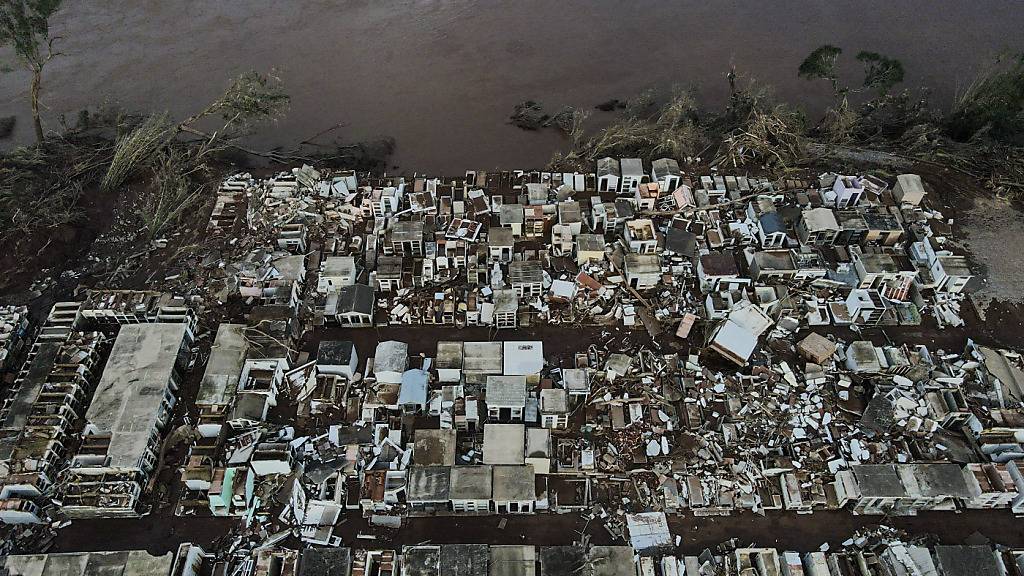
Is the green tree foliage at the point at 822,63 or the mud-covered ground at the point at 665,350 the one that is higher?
the green tree foliage at the point at 822,63

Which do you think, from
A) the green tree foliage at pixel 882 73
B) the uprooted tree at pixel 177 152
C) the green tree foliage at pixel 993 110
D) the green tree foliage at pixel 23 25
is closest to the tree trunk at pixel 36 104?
the green tree foliage at pixel 23 25

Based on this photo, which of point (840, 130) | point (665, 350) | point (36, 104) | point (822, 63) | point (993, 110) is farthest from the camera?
point (822, 63)

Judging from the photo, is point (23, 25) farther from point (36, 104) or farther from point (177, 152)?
point (177, 152)

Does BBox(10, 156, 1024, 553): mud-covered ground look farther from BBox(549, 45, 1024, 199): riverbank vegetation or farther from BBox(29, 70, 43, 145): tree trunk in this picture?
BBox(29, 70, 43, 145): tree trunk

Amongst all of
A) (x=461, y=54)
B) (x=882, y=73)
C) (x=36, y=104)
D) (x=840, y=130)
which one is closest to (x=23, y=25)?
(x=36, y=104)

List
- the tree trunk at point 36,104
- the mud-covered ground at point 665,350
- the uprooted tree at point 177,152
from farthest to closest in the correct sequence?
the tree trunk at point 36,104
the uprooted tree at point 177,152
the mud-covered ground at point 665,350

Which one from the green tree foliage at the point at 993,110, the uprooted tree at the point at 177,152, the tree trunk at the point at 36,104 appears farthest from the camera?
the tree trunk at the point at 36,104

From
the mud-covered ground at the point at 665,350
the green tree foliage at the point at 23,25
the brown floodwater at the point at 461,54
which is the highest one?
the brown floodwater at the point at 461,54

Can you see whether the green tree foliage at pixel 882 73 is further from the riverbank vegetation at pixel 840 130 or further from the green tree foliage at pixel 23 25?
the green tree foliage at pixel 23 25

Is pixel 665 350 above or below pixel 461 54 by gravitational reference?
below
